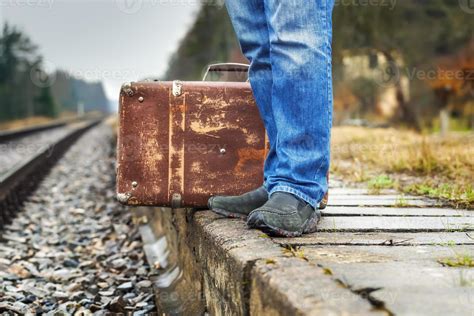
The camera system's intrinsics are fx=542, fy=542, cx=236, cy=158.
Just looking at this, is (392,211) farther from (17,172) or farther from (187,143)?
(17,172)

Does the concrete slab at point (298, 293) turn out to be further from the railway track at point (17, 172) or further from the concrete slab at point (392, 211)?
the railway track at point (17, 172)

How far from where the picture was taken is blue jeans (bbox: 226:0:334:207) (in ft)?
6.27

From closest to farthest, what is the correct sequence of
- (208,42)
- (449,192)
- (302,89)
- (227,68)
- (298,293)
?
(298,293) → (302,89) → (227,68) → (449,192) → (208,42)

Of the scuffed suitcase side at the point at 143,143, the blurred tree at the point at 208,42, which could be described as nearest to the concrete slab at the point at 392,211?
the scuffed suitcase side at the point at 143,143

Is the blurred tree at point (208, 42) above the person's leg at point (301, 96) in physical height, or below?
above

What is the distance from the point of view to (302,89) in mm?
1928

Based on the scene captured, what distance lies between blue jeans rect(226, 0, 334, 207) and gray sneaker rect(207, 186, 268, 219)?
138 millimetres

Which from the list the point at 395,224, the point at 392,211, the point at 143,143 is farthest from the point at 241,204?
the point at 392,211

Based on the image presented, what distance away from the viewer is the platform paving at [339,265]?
44.3 inches

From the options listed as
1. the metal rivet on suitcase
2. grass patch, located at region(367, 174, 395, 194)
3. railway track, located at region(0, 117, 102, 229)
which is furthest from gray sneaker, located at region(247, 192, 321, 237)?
railway track, located at region(0, 117, 102, 229)

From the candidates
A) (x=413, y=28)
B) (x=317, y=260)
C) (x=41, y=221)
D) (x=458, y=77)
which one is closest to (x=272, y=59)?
(x=317, y=260)

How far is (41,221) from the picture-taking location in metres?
4.79

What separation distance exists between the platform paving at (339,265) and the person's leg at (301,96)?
0.62ft

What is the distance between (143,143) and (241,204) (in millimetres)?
493
